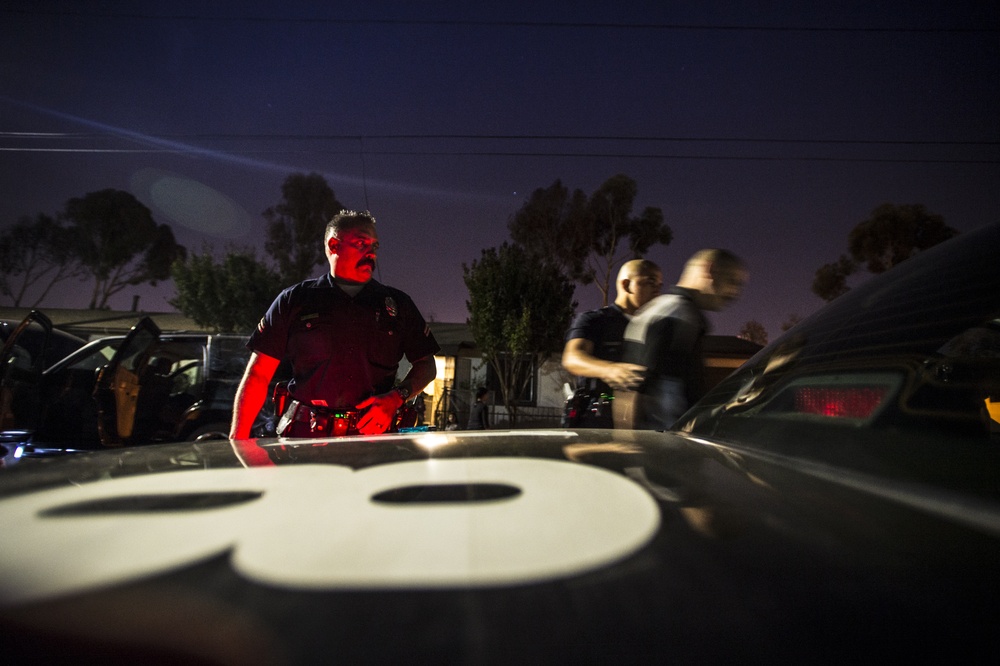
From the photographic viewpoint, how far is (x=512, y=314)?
21359 mm

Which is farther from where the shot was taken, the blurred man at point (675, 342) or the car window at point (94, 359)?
the car window at point (94, 359)

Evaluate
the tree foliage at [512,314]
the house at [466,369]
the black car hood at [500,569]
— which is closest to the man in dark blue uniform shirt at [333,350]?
the black car hood at [500,569]

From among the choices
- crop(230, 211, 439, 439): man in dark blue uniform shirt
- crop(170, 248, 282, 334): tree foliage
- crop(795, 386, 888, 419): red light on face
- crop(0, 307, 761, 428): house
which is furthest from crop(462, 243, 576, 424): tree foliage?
crop(795, 386, 888, 419): red light on face

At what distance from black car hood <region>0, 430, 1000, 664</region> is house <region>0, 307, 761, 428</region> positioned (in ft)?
50.4

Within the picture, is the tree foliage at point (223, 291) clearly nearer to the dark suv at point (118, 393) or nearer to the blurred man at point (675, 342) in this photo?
the dark suv at point (118, 393)

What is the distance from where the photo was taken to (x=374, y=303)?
2818 millimetres

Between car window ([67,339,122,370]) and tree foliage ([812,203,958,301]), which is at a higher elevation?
tree foliage ([812,203,958,301])

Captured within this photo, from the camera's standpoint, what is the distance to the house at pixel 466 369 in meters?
20.7

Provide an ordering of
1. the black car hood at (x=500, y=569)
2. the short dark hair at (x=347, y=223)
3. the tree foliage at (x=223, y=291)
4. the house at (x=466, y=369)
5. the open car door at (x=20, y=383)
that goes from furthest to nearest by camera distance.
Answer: the tree foliage at (x=223, y=291) < the house at (x=466, y=369) < the open car door at (x=20, y=383) < the short dark hair at (x=347, y=223) < the black car hood at (x=500, y=569)

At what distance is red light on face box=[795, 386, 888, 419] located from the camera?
1095mm

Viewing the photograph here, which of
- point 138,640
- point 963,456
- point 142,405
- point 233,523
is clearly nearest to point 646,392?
point 963,456

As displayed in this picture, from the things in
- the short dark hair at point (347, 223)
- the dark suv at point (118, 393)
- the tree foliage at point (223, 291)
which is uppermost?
the tree foliage at point (223, 291)

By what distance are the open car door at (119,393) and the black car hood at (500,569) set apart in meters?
5.16

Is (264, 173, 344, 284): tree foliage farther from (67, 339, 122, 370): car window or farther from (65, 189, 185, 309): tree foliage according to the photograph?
(67, 339, 122, 370): car window
